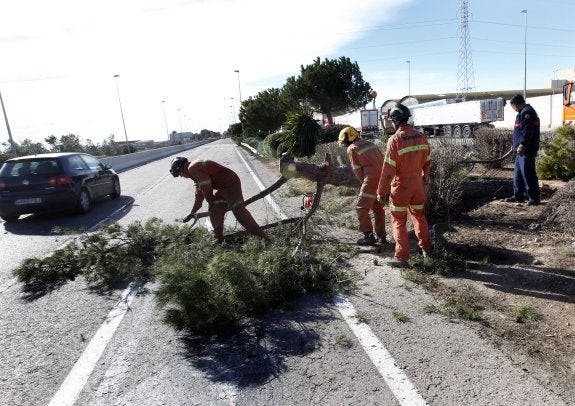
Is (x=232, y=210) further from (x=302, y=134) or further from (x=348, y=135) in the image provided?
(x=302, y=134)

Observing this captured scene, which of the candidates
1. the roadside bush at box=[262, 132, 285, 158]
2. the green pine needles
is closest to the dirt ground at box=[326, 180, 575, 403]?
the green pine needles

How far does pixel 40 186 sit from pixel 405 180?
27.3ft

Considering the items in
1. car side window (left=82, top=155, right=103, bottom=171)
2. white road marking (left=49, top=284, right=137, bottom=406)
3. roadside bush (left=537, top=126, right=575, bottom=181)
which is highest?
car side window (left=82, top=155, right=103, bottom=171)

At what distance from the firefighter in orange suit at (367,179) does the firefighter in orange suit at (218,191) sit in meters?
1.36

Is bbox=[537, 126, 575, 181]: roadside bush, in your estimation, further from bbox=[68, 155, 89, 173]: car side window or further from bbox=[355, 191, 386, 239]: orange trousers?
bbox=[68, 155, 89, 173]: car side window

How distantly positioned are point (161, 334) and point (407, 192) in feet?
10.0

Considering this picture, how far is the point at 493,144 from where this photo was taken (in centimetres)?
A: 1091

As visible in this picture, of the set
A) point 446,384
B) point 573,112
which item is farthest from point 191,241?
point 573,112

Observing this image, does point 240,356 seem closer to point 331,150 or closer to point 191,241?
point 191,241

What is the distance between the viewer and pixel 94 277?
5.41 m

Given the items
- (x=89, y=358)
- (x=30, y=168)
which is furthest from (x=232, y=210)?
(x=30, y=168)

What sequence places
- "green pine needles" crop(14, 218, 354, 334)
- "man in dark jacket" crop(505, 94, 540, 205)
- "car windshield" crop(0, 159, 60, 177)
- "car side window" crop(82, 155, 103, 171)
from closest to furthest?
"green pine needles" crop(14, 218, 354, 334), "man in dark jacket" crop(505, 94, 540, 205), "car windshield" crop(0, 159, 60, 177), "car side window" crop(82, 155, 103, 171)

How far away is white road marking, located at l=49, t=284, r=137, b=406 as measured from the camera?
3.00m

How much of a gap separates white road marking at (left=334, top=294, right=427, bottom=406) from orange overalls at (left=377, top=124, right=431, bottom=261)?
1.38 m
